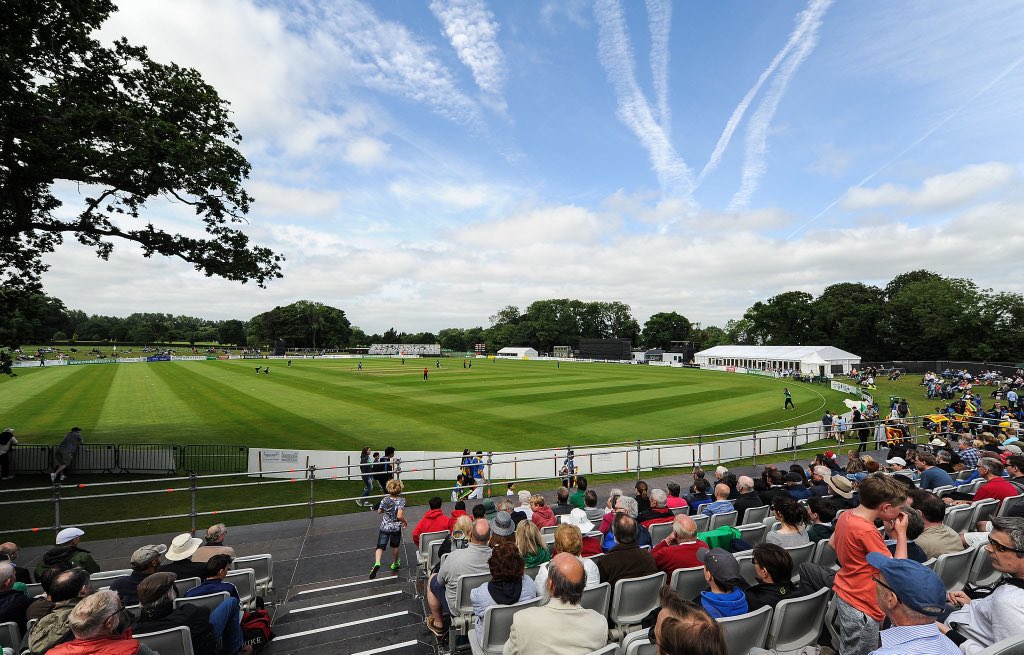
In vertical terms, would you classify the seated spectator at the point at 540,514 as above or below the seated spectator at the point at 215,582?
below

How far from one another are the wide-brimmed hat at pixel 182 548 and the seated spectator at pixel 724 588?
577 cm

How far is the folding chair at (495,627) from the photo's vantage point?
149 inches

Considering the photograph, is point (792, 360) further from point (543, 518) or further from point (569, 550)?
point (569, 550)

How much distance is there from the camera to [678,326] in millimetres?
138750

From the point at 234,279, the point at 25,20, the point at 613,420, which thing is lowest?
the point at 613,420

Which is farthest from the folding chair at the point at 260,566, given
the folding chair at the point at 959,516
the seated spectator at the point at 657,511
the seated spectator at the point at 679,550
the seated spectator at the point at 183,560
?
the folding chair at the point at 959,516

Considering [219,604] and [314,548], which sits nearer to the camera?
[219,604]

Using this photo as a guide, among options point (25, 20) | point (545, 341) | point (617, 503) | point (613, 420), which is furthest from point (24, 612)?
point (545, 341)

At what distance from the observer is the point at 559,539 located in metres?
4.53

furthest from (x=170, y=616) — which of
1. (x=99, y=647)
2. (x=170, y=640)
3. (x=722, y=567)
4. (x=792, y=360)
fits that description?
(x=792, y=360)

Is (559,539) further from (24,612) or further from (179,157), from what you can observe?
(179,157)

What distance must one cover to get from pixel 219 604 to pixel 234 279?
15501 mm

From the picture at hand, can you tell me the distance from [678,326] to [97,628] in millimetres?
146443

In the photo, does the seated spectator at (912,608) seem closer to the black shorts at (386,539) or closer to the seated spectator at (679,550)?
the seated spectator at (679,550)
